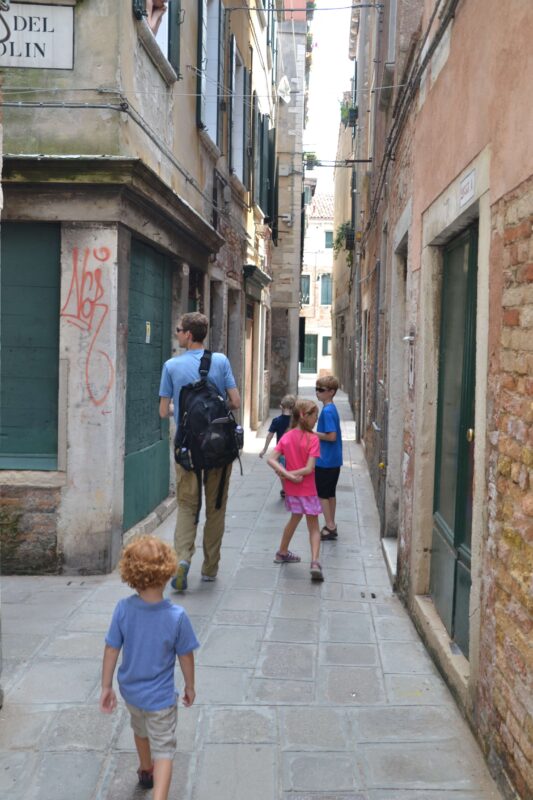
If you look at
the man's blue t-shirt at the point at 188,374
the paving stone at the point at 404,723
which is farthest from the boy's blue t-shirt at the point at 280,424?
the paving stone at the point at 404,723

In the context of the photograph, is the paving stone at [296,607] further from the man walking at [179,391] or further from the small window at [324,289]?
the small window at [324,289]

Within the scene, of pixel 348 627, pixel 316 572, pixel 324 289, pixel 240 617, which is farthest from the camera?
pixel 324 289

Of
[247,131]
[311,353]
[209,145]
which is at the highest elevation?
[247,131]

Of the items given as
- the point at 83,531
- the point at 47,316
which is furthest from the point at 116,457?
the point at 47,316

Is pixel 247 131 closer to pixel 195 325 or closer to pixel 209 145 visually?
→ pixel 209 145

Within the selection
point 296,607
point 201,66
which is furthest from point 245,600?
point 201,66

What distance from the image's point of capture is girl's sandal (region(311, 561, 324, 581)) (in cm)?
622

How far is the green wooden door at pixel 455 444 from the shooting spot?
429 centimetres

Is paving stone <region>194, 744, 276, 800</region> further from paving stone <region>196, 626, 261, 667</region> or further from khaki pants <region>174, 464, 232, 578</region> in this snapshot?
khaki pants <region>174, 464, 232, 578</region>

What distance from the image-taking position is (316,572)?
622cm

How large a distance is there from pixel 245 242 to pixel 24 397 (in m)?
8.69

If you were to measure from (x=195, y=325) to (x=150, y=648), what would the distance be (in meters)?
3.16

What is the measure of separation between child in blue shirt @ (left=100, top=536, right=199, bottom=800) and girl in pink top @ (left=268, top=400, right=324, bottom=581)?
3183 mm

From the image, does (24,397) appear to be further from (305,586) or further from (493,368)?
(493,368)
